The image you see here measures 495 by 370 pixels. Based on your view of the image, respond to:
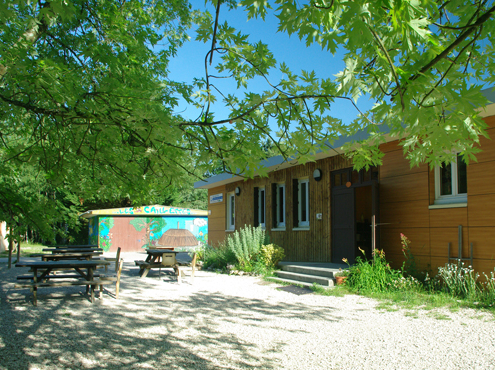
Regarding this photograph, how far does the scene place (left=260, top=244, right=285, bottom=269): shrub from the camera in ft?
35.8

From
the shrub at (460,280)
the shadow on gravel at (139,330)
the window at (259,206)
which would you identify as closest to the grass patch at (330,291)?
the shadow on gravel at (139,330)

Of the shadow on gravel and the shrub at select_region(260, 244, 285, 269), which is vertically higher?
the shrub at select_region(260, 244, 285, 269)

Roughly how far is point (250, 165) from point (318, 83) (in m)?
1.06

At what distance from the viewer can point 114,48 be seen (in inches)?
284

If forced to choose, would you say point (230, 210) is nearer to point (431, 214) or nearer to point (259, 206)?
point (259, 206)

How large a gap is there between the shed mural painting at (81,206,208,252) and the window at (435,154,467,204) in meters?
18.4

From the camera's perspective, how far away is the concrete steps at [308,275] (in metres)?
8.39

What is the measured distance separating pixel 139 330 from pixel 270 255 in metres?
6.25

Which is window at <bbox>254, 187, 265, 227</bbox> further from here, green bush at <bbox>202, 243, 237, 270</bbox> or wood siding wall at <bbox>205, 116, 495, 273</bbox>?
green bush at <bbox>202, 243, 237, 270</bbox>

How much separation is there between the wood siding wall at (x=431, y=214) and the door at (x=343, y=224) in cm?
84

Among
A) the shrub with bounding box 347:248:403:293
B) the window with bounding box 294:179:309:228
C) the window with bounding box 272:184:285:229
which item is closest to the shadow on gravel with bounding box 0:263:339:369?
the shrub with bounding box 347:248:403:293

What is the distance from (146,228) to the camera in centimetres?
2652

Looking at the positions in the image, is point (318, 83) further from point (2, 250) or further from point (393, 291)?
point (2, 250)

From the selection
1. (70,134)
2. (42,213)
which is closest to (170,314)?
(42,213)
